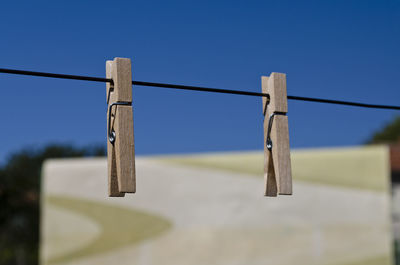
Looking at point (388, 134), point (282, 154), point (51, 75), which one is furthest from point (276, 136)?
point (388, 134)

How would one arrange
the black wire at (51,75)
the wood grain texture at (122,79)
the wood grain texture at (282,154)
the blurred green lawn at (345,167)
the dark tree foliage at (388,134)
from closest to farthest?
1. the black wire at (51,75)
2. the wood grain texture at (122,79)
3. the wood grain texture at (282,154)
4. the blurred green lawn at (345,167)
5. the dark tree foliage at (388,134)

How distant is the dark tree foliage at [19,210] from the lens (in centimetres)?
1772

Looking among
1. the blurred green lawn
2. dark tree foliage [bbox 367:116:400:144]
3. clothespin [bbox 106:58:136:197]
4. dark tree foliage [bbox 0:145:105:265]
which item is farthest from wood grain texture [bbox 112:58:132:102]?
dark tree foliage [bbox 367:116:400:144]

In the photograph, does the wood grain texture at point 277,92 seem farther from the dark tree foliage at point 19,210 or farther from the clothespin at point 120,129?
the dark tree foliage at point 19,210

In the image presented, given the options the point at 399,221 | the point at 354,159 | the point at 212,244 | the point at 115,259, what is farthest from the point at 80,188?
the point at 399,221

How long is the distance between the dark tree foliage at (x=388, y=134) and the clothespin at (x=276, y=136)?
23.1 metres

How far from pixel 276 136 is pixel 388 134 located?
2374cm

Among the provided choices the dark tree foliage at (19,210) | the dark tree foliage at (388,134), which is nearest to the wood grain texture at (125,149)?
the dark tree foliage at (19,210)

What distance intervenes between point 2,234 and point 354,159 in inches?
476

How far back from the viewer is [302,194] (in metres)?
9.17

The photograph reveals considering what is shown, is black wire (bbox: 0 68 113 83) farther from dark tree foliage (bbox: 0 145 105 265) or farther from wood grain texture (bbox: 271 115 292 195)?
dark tree foliage (bbox: 0 145 105 265)

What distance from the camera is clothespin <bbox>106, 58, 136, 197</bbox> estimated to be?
5.82 feet

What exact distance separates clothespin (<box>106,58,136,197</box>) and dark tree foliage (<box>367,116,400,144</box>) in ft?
77.0

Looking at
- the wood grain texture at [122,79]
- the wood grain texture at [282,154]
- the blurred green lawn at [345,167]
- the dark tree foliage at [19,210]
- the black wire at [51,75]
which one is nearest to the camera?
the black wire at [51,75]
